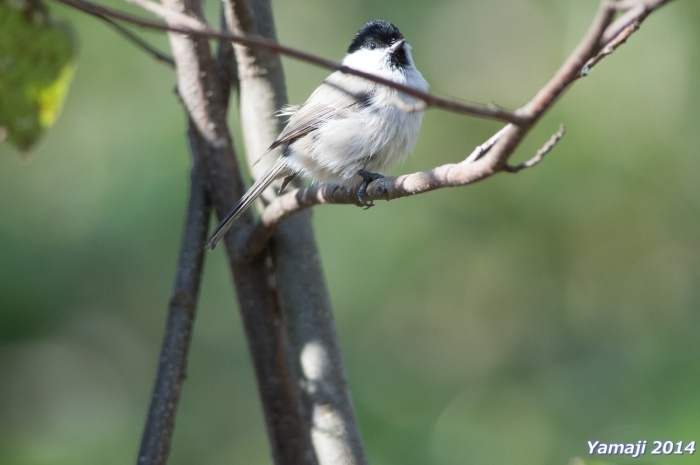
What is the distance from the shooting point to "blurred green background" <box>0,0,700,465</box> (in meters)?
3.60

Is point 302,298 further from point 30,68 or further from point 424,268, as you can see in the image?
point 424,268

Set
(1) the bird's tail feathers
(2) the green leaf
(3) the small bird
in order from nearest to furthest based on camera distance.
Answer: (1) the bird's tail feathers, (2) the green leaf, (3) the small bird

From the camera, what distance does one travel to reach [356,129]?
110 inches

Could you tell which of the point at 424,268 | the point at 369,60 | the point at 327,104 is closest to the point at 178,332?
the point at 327,104

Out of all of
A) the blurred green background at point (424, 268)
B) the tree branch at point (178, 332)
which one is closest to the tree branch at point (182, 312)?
the tree branch at point (178, 332)

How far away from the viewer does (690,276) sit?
12.1ft

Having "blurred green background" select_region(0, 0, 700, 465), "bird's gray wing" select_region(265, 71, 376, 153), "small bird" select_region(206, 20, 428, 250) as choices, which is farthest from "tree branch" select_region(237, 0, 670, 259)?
"blurred green background" select_region(0, 0, 700, 465)

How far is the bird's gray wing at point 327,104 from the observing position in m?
2.82

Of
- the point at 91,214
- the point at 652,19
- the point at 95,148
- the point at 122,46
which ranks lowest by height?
the point at 91,214

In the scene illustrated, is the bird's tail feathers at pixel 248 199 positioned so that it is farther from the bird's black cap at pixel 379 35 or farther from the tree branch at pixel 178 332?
the bird's black cap at pixel 379 35

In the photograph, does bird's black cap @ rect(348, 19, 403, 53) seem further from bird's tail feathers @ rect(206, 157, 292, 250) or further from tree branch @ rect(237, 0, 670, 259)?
tree branch @ rect(237, 0, 670, 259)

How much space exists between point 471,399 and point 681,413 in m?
1.23

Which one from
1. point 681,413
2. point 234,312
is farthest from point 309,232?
point 234,312

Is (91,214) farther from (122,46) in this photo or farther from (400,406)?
(400,406)
